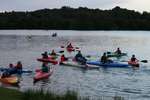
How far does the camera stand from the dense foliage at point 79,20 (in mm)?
177250

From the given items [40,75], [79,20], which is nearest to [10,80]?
[40,75]

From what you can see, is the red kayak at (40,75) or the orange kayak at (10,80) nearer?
the orange kayak at (10,80)

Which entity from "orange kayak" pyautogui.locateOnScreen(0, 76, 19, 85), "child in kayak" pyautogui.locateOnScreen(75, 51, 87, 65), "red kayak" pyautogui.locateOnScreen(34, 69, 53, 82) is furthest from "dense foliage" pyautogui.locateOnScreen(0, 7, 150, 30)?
"orange kayak" pyautogui.locateOnScreen(0, 76, 19, 85)

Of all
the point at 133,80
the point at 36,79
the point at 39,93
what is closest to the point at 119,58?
the point at 133,80

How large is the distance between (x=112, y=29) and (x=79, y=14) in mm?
15644

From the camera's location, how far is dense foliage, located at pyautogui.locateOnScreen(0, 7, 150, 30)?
177m

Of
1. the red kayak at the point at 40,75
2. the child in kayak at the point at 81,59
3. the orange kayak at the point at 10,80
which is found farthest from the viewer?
the child in kayak at the point at 81,59

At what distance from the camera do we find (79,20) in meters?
179

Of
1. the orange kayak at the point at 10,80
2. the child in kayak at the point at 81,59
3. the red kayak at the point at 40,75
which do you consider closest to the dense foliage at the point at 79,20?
the child in kayak at the point at 81,59

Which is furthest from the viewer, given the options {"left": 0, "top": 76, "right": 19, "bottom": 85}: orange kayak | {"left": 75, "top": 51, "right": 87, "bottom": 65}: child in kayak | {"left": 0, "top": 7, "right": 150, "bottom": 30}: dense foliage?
{"left": 0, "top": 7, "right": 150, "bottom": 30}: dense foliage

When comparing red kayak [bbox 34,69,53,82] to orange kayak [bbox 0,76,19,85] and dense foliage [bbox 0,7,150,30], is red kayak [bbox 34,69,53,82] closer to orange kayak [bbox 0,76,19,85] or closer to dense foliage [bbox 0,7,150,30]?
orange kayak [bbox 0,76,19,85]

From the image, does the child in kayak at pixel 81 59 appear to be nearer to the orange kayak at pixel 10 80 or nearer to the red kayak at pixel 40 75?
the red kayak at pixel 40 75

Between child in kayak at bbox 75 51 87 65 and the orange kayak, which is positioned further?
child in kayak at bbox 75 51 87 65

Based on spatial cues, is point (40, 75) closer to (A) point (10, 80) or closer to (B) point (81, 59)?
(A) point (10, 80)
